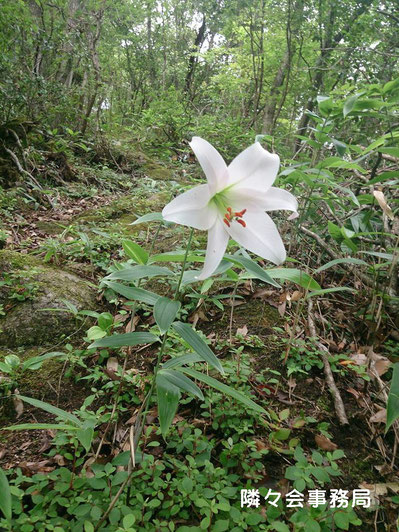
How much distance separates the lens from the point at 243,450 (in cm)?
128

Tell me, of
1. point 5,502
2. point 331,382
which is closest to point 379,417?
point 331,382

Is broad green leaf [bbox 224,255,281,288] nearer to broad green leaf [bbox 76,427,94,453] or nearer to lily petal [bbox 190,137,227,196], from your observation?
lily petal [bbox 190,137,227,196]

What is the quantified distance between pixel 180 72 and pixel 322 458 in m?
10.4

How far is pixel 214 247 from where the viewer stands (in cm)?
89

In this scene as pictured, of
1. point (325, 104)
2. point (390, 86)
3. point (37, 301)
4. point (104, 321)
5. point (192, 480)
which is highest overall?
point (390, 86)

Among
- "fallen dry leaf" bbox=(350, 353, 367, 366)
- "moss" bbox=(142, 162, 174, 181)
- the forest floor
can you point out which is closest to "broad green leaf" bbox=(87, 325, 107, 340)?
the forest floor

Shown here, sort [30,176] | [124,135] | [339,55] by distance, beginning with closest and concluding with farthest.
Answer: [30,176], [339,55], [124,135]

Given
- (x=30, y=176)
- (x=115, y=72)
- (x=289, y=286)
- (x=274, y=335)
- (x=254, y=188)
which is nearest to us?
(x=254, y=188)

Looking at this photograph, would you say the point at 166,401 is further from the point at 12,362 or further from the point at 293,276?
the point at 12,362

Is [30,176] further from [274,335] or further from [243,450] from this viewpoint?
[243,450]

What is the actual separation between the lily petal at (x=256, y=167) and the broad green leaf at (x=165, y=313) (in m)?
0.36

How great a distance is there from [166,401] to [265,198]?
0.58 m

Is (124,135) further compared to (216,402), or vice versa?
Result: (124,135)

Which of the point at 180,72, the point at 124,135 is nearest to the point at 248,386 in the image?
the point at 124,135
